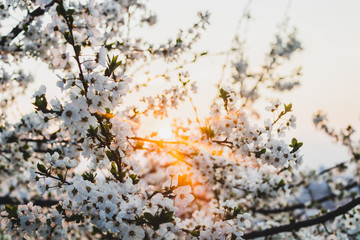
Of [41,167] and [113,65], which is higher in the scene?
[113,65]

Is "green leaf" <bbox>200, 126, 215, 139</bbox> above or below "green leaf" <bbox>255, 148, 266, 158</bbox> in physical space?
above

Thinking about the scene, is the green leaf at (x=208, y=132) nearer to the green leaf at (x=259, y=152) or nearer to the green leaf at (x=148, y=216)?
the green leaf at (x=259, y=152)

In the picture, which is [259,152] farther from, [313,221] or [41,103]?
[41,103]

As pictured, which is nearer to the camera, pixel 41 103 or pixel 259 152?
pixel 41 103

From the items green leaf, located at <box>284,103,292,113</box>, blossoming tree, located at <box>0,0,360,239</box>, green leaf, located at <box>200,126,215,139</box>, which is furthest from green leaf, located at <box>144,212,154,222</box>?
green leaf, located at <box>284,103,292,113</box>

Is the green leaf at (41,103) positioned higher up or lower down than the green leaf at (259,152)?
higher up

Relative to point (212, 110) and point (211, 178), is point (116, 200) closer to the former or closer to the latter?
point (212, 110)

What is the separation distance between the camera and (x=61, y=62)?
214 centimetres

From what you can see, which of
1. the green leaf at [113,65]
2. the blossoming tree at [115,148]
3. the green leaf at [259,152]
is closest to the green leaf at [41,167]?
the blossoming tree at [115,148]

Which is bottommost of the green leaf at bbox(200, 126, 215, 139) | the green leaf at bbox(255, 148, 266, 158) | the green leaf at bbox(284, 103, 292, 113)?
the green leaf at bbox(255, 148, 266, 158)

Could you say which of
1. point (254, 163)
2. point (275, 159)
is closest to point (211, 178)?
point (254, 163)

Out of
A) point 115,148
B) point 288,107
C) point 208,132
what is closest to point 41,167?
point 115,148

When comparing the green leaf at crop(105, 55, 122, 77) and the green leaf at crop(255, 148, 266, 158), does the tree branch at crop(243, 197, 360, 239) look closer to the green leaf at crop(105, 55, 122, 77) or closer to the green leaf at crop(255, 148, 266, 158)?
the green leaf at crop(255, 148, 266, 158)

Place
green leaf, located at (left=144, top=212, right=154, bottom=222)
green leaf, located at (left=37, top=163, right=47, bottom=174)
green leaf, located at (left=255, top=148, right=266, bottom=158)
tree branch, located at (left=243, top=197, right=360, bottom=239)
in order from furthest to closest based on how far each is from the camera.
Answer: tree branch, located at (left=243, top=197, right=360, bottom=239)
green leaf, located at (left=255, top=148, right=266, bottom=158)
green leaf, located at (left=37, top=163, right=47, bottom=174)
green leaf, located at (left=144, top=212, right=154, bottom=222)
